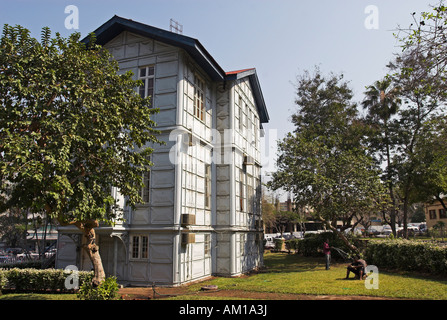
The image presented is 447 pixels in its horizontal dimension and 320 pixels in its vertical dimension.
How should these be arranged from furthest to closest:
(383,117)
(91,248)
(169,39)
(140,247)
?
(383,117), (169,39), (140,247), (91,248)

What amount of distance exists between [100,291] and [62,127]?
497 cm

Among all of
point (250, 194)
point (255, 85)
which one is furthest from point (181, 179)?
point (255, 85)

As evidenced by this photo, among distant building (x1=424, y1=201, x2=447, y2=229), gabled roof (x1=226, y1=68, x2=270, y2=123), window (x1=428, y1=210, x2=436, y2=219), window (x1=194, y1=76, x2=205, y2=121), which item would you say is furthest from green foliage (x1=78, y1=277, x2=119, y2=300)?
window (x1=428, y1=210, x2=436, y2=219)

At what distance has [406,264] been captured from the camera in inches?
697

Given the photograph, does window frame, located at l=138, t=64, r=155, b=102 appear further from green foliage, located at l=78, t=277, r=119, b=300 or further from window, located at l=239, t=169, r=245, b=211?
green foliage, located at l=78, t=277, r=119, b=300

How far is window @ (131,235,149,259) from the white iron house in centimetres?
4

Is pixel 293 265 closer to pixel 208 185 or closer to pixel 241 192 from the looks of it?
pixel 241 192

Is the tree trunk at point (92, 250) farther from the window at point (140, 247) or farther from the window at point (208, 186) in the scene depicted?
the window at point (208, 186)

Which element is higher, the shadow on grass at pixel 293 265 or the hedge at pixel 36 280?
the hedge at pixel 36 280

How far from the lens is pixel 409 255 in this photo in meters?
17.6

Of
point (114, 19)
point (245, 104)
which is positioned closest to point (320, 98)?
point (245, 104)

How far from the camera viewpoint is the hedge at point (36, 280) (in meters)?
13.6

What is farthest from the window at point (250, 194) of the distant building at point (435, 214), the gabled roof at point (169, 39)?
the distant building at point (435, 214)

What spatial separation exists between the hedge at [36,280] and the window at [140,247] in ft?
8.62
